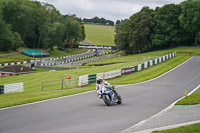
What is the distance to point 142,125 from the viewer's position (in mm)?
11766

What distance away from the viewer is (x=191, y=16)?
301 feet

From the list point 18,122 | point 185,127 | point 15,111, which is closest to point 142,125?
point 185,127

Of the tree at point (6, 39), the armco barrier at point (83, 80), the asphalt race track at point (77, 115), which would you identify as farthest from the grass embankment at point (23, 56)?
the asphalt race track at point (77, 115)

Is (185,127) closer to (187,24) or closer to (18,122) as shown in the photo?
(18,122)

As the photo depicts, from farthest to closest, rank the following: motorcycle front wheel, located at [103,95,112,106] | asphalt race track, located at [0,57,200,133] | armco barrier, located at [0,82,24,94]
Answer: armco barrier, located at [0,82,24,94], motorcycle front wheel, located at [103,95,112,106], asphalt race track, located at [0,57,200,133]

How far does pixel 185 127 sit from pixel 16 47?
94128mm

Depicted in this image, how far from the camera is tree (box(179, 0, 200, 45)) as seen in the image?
90.1 meters

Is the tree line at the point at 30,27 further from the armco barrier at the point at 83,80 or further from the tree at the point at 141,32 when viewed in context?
the armco barrier at the point at 83,80

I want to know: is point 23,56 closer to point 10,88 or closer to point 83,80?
point 83,80

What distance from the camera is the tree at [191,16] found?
90.1 meters

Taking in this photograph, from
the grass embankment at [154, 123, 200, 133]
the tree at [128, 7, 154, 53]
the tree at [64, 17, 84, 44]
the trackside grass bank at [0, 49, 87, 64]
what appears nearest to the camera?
the grass embankment at [154, 123, 200, 133]

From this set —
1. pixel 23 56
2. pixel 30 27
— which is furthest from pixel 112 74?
pixel 30 27

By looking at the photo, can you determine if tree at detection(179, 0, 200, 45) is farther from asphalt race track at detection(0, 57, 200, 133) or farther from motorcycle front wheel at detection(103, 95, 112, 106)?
motorcycle front wheel at detection(103, 95, 112, 106)

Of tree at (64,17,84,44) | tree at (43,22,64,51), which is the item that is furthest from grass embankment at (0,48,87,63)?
tree at (64,17,84,44)
